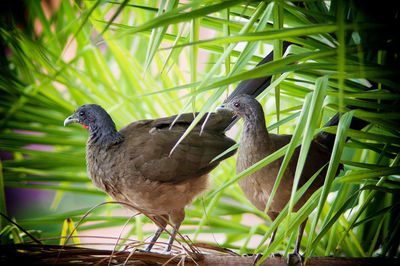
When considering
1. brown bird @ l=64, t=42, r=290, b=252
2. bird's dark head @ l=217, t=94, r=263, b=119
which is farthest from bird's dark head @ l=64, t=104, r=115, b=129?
bird's dark head @ l=217, t=94, r=263, b=119

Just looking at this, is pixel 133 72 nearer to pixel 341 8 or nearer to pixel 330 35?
pixel 330 35

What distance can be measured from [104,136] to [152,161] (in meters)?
0.19

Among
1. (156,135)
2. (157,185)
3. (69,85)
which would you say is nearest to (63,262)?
(157,185)

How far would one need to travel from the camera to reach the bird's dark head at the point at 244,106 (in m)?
1.31

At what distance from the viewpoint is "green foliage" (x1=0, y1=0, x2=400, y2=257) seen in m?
0.98

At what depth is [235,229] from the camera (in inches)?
78.0

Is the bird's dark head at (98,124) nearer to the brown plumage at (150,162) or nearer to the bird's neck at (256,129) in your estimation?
the brown plumage at (150,162)

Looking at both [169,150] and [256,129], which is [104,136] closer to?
[169,150]

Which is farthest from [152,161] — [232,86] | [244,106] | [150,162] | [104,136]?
[232,86]

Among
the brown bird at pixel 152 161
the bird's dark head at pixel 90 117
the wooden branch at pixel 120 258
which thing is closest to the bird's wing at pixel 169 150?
the brown bird at pixel 152 161

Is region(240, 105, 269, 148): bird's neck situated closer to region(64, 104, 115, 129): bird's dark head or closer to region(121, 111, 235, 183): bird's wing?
region(121, 111, 235, 183): bird's wing

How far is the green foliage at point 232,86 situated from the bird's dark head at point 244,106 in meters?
0.07

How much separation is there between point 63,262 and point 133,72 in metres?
1.15

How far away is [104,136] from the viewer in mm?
1459
